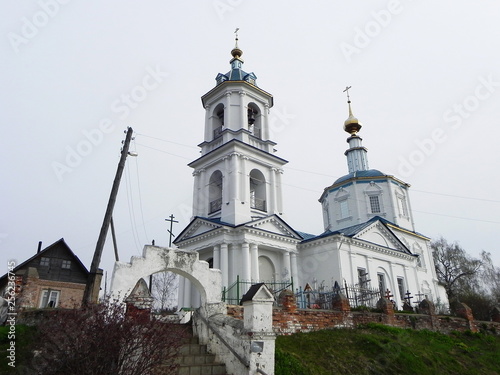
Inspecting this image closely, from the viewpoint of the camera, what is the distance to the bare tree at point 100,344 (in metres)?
4.93

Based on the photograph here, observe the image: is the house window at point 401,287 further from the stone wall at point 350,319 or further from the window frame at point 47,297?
the window frame at point 47,297

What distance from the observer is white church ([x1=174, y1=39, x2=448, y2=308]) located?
18.8m

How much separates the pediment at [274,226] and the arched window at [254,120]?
19.1 ft

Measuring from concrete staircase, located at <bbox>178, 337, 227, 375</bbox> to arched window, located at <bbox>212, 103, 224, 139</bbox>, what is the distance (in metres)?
16.0

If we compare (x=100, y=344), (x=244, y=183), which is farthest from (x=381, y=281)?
(x=100, y=344)

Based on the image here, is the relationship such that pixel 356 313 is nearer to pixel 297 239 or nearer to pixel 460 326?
pixel 460 326

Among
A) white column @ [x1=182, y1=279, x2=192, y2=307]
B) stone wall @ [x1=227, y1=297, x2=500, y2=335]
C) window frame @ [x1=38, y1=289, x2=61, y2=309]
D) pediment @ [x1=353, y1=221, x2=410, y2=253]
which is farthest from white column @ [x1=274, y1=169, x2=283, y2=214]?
window frame @ [x1=38, y1=289, x2=61, y2=309]

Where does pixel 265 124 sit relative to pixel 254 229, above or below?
above

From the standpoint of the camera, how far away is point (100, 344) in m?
5.09

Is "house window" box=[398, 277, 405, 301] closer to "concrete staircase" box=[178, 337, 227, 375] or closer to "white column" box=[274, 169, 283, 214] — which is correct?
"white column" box=[274, 169, 283, 214]

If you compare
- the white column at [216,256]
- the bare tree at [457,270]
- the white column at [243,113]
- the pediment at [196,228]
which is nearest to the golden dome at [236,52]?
the white column at [243,113]

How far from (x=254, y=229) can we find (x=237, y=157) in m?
4.31

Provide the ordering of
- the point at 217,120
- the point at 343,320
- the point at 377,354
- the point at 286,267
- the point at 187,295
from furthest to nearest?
the point at 217,120
the point at 286,267
the point at 187,295
the point at 343,320
the point at 377,354

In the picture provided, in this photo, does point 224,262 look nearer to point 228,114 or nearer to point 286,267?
point 286,267
